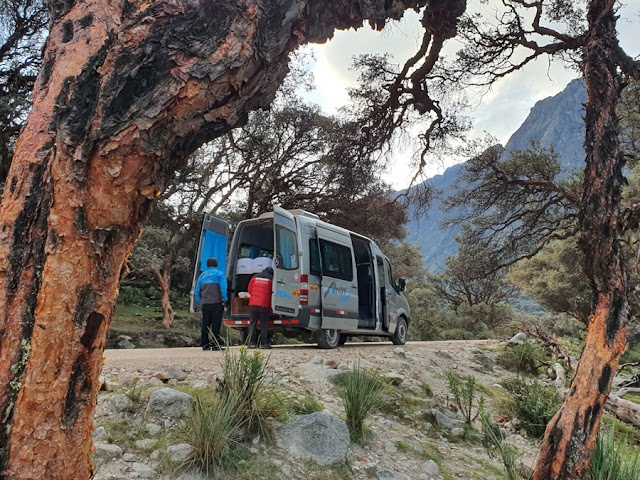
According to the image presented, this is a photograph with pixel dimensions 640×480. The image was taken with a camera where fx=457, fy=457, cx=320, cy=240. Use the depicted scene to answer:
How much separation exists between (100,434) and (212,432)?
36.0 inches

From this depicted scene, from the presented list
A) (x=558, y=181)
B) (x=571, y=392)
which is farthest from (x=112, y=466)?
(x=558, y=181)

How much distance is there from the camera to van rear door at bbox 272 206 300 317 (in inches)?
341

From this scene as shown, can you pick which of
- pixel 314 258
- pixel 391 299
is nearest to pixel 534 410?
pixel 314 258

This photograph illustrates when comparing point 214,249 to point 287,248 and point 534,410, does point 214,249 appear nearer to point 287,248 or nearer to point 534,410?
point 287,248

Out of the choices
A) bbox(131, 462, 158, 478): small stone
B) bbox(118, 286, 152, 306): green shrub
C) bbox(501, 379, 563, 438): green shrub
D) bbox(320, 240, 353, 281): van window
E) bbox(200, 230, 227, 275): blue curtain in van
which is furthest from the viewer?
bbox(118, 286, 152, 306): green shrub

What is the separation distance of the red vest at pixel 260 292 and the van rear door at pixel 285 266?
1.17 feet

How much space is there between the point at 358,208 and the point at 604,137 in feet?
45.2

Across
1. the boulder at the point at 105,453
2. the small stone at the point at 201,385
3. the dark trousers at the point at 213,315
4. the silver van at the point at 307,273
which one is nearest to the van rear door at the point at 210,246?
the silver van at the point at 307,273

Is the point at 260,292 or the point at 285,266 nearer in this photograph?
the point at 260,292

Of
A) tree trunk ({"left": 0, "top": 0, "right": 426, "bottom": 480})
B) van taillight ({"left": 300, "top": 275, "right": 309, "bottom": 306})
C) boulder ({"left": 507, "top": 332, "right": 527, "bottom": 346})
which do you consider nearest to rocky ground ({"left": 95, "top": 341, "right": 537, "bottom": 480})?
van taillight ({"left": 300, "top": 275, "right": 309, "bottom": 306})

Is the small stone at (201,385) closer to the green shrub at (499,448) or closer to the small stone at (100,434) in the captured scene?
the small stone at (100,434)

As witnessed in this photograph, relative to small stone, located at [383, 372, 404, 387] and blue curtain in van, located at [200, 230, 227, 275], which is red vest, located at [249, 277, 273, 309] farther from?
small stone, located at [383, 372, 404, 387]

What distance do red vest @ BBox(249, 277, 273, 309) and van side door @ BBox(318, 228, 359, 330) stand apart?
1164 millimetres

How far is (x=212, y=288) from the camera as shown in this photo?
28.9ft
